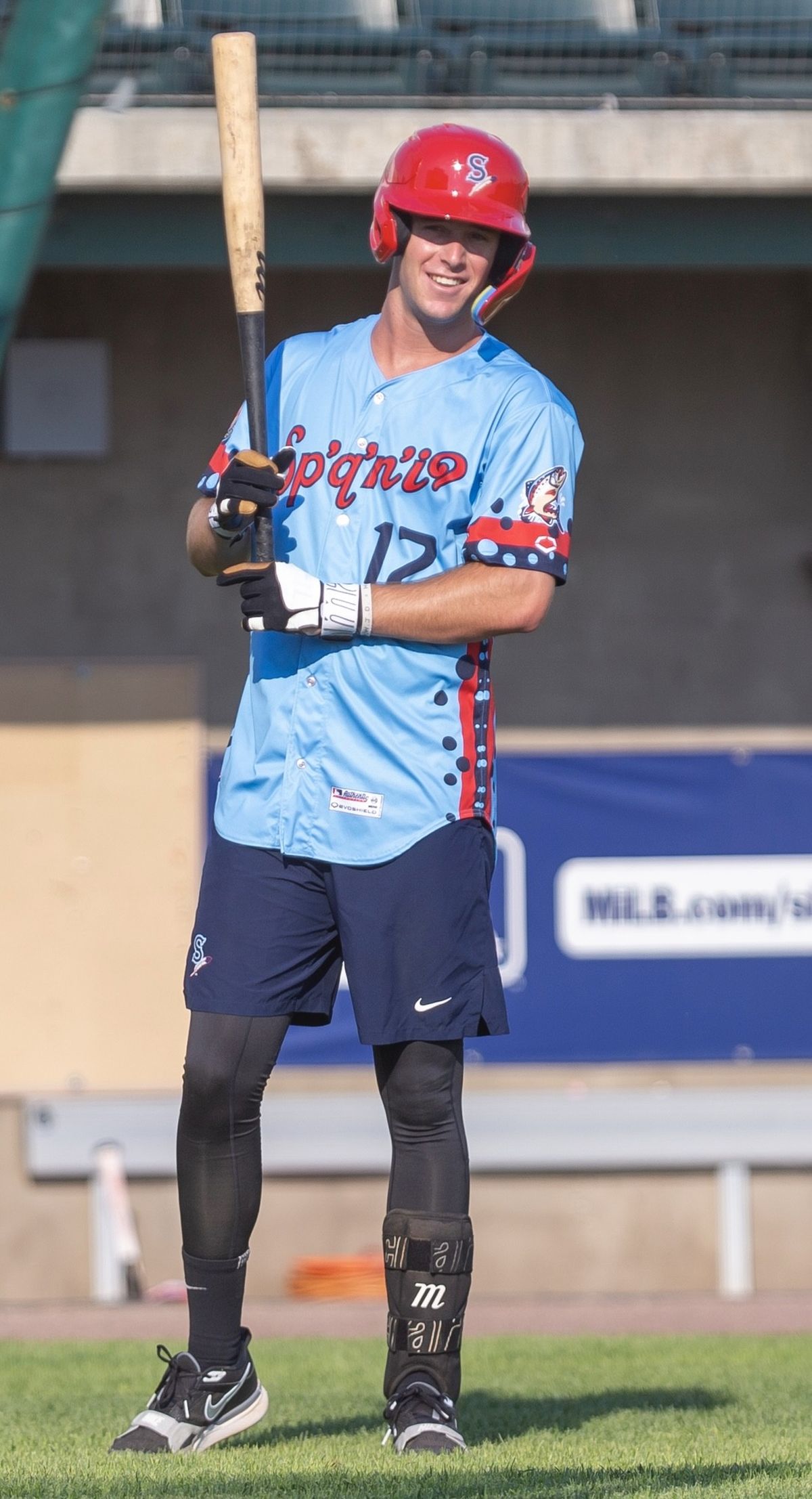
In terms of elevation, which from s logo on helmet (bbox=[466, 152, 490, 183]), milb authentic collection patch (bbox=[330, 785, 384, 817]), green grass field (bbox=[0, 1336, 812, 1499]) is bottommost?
green grass field (bbox=[0, 1336, 812, 1499])

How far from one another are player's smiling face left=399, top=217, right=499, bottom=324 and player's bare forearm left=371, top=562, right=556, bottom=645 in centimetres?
47

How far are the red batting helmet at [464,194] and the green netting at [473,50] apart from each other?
4.13 meters

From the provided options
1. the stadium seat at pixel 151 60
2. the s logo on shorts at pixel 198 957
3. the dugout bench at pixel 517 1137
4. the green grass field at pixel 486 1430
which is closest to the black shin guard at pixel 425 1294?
the green grass field at pixel 486 1430

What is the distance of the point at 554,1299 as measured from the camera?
7.59 m

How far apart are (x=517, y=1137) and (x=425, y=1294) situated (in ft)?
16.7

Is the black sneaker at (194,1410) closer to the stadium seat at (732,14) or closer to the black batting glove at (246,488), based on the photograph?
the black batting glove at (246,488)

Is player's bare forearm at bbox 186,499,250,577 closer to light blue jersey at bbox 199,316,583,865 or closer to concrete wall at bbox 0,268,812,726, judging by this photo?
light blue jersey at bbox 199,316,583,865

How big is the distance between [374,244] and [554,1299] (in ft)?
16.9

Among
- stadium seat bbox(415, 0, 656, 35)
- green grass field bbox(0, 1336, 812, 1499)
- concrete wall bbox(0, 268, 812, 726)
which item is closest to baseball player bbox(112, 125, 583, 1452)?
green grass field bbox(0, 1336, 812, 1499)

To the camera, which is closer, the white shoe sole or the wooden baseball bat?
the white shoe sole

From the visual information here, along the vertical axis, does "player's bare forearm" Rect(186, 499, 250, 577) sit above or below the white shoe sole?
above

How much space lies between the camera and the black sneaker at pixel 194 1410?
3.10 meters

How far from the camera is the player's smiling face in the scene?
3.34 meters

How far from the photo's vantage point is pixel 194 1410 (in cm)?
316
